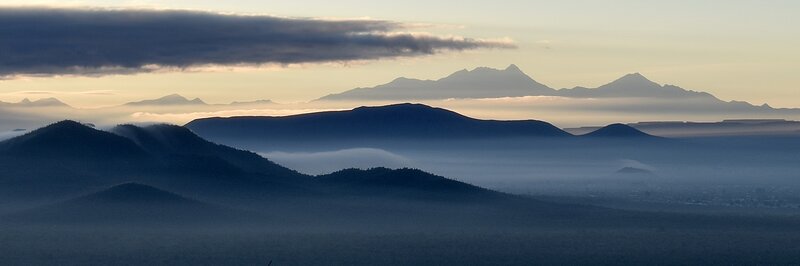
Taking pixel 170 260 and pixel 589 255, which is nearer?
pixel 170 260

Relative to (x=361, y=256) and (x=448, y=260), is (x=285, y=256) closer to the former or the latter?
(x=361, y=256)

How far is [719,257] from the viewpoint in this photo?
197250 mm

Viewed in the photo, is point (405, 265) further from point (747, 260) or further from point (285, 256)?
point (747, 260)

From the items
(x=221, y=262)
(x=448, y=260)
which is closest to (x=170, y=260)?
(x=221, y=262)

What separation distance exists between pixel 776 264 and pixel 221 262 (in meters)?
65.4

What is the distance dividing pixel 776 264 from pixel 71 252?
88.5 meters

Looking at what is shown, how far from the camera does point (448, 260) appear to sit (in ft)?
610

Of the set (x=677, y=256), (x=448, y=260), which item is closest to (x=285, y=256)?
(x=448, y=260)

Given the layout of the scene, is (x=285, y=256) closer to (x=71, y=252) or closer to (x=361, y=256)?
(x=361, y=256)

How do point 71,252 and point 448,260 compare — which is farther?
point 71,252

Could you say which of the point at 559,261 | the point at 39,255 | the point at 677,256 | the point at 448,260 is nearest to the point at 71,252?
the point at 39,255

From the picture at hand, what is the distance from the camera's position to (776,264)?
182 metres

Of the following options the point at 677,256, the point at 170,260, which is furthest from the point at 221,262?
the point at 677,256

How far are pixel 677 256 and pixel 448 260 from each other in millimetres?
31938
